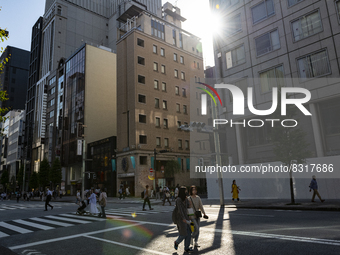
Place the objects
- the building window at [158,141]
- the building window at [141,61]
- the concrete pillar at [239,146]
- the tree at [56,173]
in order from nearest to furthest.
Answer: the concrete pillar at [239,146] → the building window at [158,141] → the building window at [141,61] → the tree at [56,173]

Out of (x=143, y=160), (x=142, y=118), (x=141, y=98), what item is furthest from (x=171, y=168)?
(x=141, y=98)

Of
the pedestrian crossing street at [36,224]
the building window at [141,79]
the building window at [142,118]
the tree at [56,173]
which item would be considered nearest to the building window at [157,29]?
the building window at [141,79]

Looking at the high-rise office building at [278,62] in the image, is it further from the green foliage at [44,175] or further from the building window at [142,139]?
the green foliage at [44,175]

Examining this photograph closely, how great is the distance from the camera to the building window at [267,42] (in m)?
24.2

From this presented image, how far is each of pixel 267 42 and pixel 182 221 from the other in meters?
23.3

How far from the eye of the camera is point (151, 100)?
1843 inches

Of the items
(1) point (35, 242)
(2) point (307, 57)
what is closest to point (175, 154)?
(2) point (307, 57)

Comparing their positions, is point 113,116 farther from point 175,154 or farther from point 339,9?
point 339,9

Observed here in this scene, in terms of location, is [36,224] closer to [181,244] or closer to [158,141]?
[181,244]

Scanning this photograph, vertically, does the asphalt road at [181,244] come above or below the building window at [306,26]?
below

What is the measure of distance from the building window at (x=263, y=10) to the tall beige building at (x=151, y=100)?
22.4 metres

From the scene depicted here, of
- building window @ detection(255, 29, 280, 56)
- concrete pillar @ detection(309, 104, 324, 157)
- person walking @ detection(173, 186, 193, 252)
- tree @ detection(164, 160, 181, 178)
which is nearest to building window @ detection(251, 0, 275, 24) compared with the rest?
building window @ detection(255, 29, 280, 56)

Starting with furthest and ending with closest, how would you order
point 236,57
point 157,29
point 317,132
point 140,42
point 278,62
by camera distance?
1. point 157,29
2. point 140,42
3. point 236,57
4. point 278,62
5. point 317,132

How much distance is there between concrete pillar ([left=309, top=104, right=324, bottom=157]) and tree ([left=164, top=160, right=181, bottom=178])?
88.6 ft
